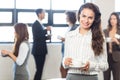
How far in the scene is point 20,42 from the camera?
131 inches

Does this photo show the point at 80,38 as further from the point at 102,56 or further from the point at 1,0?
the point at 1,0

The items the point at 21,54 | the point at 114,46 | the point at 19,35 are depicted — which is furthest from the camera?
the point at 114,46

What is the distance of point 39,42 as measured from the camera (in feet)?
17.9

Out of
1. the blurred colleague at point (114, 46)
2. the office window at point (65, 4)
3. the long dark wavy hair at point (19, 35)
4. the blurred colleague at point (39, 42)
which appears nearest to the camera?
the long dark wavy hair at point (19, 35)

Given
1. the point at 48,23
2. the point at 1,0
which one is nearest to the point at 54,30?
the point at 48,23

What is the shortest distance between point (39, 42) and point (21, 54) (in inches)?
88.5

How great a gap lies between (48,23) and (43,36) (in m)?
0.74

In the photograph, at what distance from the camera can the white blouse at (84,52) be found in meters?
1.80

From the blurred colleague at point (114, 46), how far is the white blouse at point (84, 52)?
261 centimetres

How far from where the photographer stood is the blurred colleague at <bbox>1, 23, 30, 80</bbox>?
3.18 m

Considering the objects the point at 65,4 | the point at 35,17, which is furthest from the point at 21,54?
the point at 65,4

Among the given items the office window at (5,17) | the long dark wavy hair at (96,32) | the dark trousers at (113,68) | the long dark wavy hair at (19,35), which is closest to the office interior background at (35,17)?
the office window at (5,17)

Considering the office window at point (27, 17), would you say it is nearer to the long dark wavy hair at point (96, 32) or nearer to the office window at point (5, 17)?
the office window at point (5, 17)

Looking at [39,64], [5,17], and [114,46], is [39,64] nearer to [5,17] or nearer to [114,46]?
[5,17]
